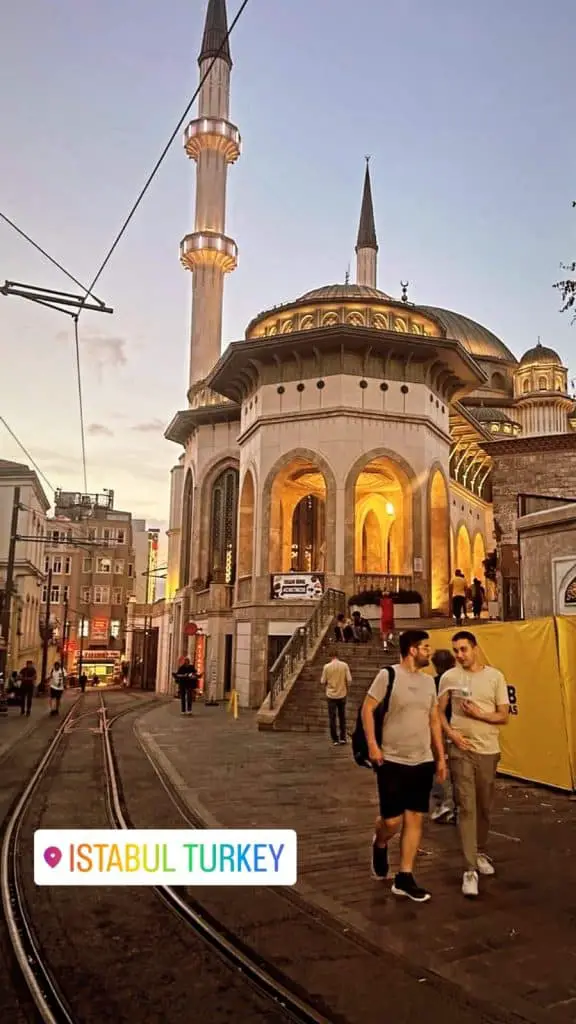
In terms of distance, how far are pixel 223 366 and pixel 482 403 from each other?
2401 cm

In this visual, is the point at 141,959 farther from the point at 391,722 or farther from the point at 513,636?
the point at 513,636

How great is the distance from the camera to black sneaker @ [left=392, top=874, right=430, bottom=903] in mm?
5211

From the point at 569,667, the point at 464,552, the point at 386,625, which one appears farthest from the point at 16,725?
the point at 464,552

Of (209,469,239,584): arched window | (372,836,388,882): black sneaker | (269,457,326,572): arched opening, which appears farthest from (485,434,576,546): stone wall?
(372,836,388,882): black sneaker

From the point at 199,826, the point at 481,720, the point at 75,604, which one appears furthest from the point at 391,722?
the point at 75,604

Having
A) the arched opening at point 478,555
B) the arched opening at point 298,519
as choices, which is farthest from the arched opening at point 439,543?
the arched opening at point 478,555

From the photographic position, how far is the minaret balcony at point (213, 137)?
39.5 metres

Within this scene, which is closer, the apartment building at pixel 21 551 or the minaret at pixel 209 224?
the minaret at pixel 209 224

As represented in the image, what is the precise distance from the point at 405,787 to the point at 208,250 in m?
36.9

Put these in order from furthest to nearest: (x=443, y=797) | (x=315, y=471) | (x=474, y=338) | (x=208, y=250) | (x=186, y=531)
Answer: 1. (x=474, y=338)
2. (x=208, y=250)
3. (x=186, y=531)
4. (x=315, y=471)
5. (x=443, y=797)

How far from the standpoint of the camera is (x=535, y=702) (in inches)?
388

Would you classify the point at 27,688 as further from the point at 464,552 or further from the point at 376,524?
the point at 464,552

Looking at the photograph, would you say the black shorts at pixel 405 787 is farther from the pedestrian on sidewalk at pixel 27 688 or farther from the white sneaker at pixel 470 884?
the pedestrian on sidewalk at pixel 27 688

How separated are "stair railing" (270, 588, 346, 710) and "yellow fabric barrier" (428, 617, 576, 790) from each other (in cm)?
774
